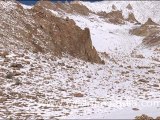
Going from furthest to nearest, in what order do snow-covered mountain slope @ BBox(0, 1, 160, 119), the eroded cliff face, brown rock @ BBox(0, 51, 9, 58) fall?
the eroded cliff face < brown rock @ BBox(0, 51, 9, 58) < snow-covered mountain slope @ BBox(0, 1, 160, 119)

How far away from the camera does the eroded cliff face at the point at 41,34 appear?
35.3 m

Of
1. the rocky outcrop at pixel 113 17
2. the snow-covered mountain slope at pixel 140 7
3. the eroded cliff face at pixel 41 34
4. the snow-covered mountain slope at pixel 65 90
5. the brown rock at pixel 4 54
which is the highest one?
the snow-covered mountain slope at pixel 140 7

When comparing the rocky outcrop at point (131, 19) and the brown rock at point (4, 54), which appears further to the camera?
the rocky outcrop at point (131, 19)

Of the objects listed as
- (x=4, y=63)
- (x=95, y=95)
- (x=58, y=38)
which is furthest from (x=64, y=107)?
(x=58, y=38)

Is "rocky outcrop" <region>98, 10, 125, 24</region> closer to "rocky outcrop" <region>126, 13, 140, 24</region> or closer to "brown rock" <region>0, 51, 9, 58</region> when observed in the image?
"rocky outcrop" <region>126, 13, 140, 24</region>

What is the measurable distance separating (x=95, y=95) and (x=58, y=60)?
10816mm

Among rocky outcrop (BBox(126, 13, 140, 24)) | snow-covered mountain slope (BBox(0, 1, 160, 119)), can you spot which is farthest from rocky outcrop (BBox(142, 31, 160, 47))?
rocky outcrop (BBox(126, 13, 140, 24))

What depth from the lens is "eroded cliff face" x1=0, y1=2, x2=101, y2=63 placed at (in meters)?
35.3

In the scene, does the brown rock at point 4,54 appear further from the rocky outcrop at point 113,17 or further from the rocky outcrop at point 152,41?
the rocky outcrop at point 113,17

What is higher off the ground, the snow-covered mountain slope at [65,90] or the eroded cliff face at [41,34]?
the eroded cliff face at [41,34]

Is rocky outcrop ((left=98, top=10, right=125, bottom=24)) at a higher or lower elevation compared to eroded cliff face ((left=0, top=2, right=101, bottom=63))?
Result: higher

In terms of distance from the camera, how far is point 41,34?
39188 millimetres

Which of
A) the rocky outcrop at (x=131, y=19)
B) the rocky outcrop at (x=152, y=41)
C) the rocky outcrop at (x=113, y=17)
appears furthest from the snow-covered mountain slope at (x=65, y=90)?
the rocky outcrop at (x=131, y=19)

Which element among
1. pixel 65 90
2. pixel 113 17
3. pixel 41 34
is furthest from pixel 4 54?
pixel 113 17
